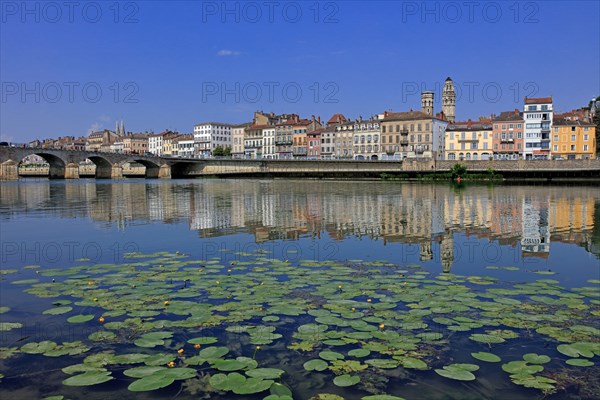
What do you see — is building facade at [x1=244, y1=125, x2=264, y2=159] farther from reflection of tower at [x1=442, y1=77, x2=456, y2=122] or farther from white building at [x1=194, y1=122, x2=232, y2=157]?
reflection of tower at [x1=442, y1=77, x2=456, y2=122]

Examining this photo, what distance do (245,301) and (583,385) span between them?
507 centimetres

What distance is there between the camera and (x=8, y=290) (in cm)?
941

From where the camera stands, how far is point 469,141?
114 meters

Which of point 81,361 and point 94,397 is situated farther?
point 81,361

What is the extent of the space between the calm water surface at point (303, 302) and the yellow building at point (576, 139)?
9565 centimetres

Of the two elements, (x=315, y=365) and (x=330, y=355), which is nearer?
(x=315, y=365)

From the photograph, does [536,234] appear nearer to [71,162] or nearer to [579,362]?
[579,362]

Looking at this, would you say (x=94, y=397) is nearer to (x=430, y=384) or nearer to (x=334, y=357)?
(x=334, y=357)

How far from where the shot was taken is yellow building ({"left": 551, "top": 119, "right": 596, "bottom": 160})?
10131 cm

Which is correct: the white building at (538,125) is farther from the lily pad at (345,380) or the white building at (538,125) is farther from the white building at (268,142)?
the lily pad at (345,380)

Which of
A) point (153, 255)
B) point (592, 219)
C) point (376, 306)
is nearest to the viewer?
point (376, 306)

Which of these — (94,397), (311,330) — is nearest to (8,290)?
(94,397)

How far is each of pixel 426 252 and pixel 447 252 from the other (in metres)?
0.62

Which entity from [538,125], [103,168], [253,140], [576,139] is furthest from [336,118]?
[103,168]
